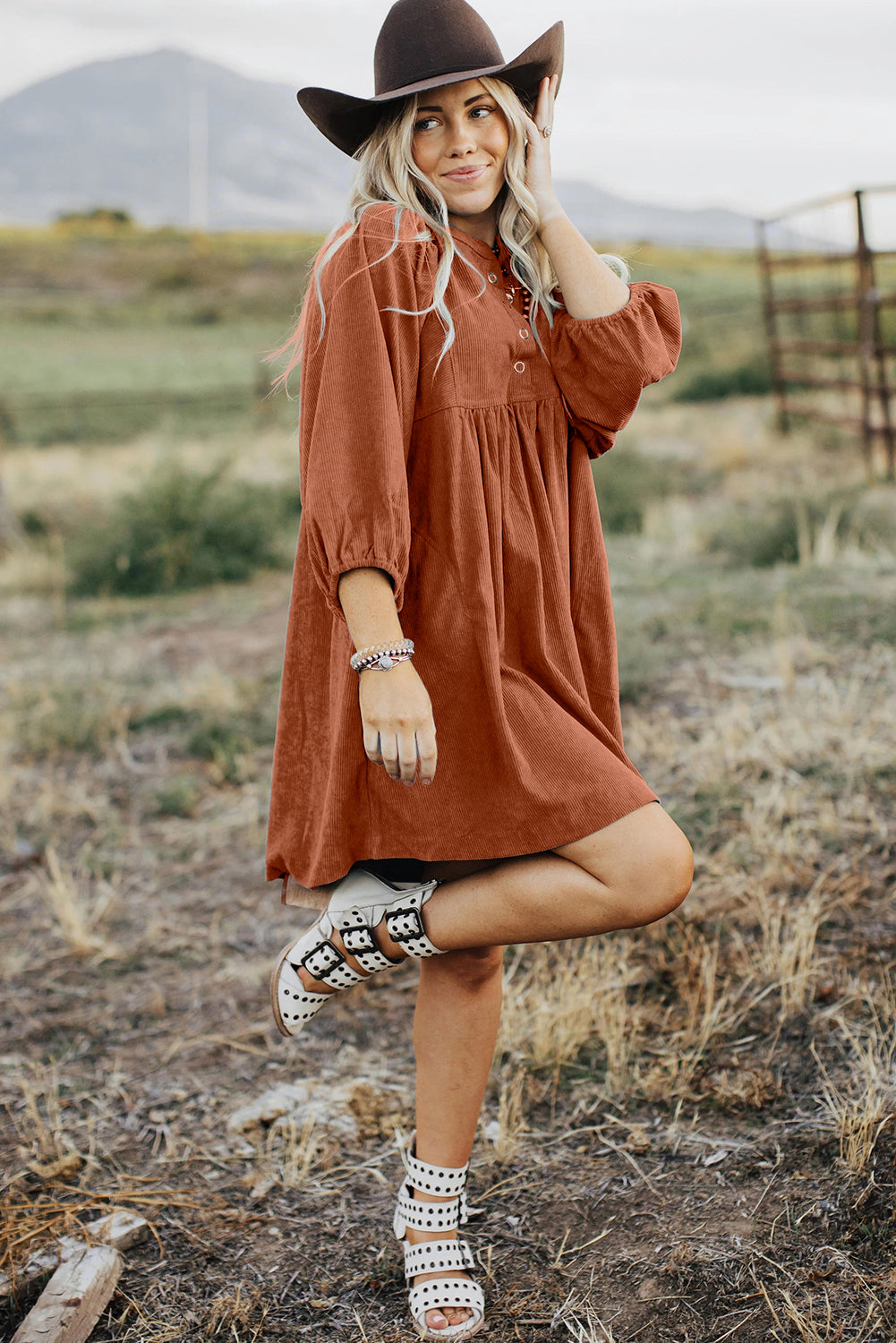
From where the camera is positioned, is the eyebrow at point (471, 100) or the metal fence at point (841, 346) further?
the metal fence at point (841, 346)

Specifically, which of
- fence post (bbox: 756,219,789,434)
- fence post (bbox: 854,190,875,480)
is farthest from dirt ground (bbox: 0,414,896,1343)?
fence post (bbox: 756,219,789,434)

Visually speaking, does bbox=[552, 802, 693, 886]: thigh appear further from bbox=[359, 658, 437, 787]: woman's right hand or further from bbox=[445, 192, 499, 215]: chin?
bbox=[445, 192, 499, 215]: chin

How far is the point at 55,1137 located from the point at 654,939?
1559mm

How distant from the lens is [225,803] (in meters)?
4.41

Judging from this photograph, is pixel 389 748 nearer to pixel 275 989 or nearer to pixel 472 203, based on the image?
pixel 275 989

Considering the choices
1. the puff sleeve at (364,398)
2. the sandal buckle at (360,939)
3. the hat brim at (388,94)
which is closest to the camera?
the puff sleeve at (364,398)

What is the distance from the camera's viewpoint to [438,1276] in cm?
201

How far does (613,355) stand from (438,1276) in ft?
5.23

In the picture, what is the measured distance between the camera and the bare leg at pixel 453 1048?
1.98 m


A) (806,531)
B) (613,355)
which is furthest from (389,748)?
(806,531)

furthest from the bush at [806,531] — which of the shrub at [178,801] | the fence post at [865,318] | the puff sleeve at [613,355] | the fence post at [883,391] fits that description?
the puff sleeve at [613,355]

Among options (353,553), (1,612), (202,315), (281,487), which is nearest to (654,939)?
(353,553)

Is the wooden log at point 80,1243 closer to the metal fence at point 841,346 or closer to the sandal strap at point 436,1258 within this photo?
the sandal strap at point 436,1258

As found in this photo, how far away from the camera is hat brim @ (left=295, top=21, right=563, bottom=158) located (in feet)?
5.68
